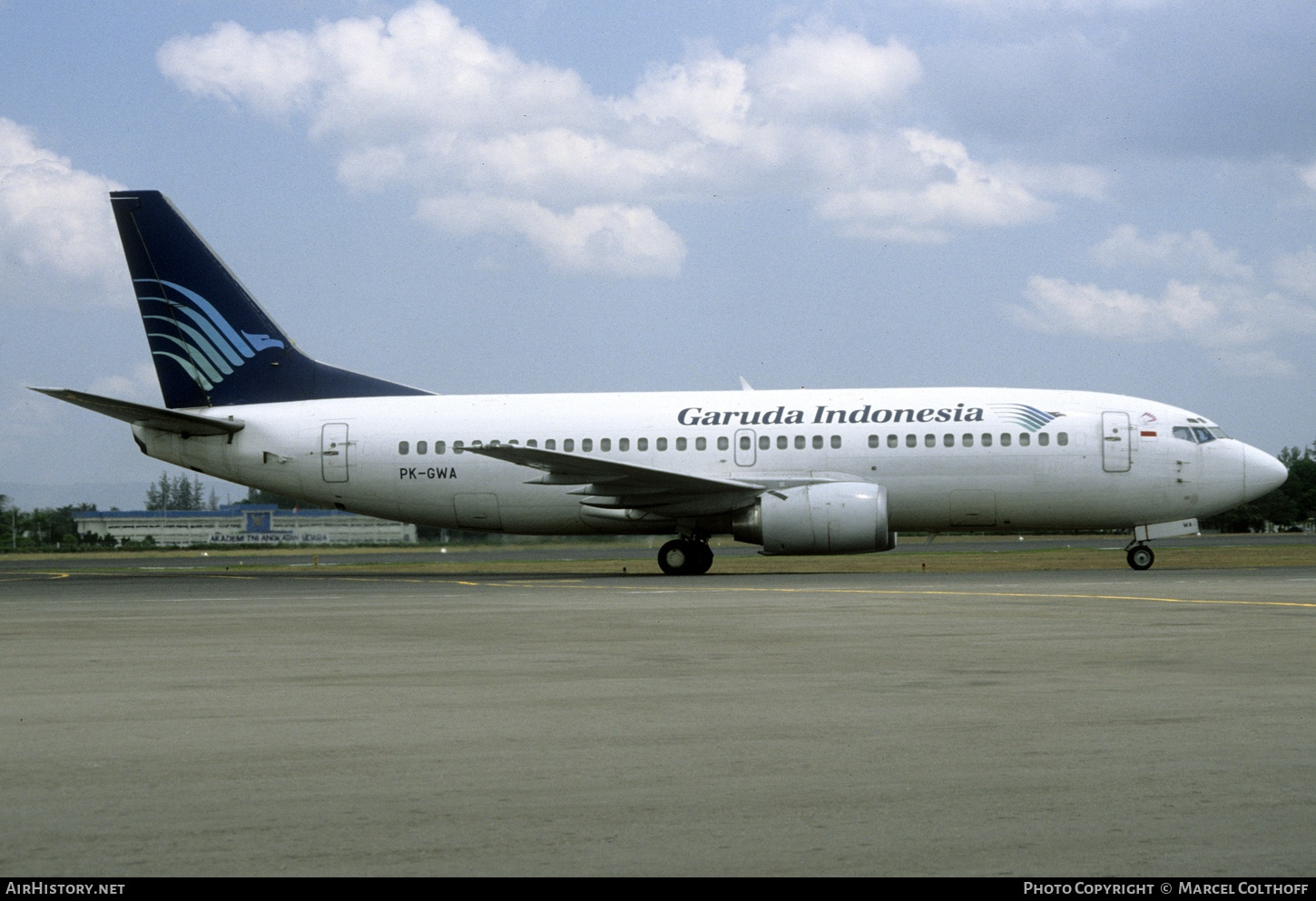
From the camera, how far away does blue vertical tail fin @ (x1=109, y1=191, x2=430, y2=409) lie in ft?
86.1

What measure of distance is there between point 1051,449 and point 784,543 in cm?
567

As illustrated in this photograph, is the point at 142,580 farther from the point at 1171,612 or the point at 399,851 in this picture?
the point at 399,851

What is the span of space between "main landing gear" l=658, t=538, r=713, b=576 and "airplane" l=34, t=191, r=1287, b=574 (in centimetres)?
4

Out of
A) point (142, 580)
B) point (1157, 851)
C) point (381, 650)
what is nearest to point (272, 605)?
point (381, 650)

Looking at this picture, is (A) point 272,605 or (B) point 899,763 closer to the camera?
(B) point 899,763

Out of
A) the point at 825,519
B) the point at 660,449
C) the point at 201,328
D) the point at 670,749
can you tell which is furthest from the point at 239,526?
the point at 670,749

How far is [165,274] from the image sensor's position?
86.3 feet

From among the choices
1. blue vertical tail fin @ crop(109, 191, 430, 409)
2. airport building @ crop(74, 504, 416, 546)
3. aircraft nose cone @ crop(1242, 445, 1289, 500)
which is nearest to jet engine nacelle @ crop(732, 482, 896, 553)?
aircraft nose cone @ crop(1242, 445, 1289, 500)

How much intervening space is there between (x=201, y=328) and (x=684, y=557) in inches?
458

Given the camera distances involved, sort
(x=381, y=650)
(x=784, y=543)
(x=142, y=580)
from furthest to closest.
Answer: (x=142, y=580)
(x=784, y=543)
(x=381, y=650)

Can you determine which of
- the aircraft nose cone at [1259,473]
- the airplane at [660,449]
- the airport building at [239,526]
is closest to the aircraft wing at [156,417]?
the airplane at [660,449]

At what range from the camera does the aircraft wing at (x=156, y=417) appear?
2306cm

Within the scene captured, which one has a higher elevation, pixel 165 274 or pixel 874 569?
pixel 165 274

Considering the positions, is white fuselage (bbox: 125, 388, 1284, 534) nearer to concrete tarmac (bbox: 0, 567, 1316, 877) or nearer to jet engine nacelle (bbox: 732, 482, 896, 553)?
jet engine nacelle (bbox: 732, 482, 896, 553)
